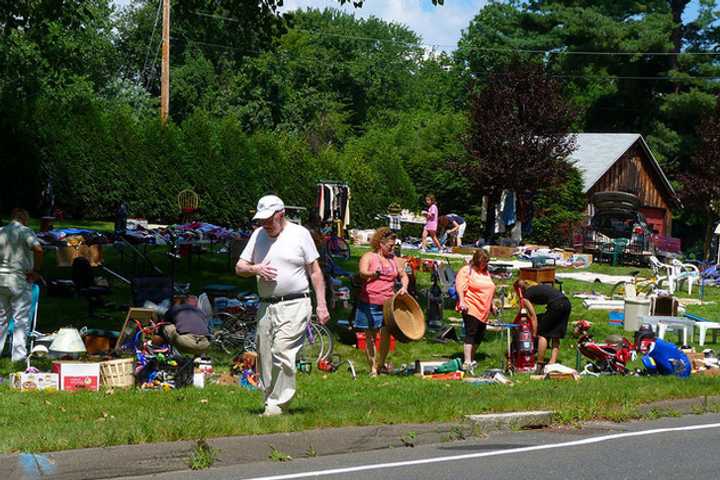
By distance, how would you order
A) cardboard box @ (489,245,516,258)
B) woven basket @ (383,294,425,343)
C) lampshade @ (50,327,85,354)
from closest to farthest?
1. lampshade @ (50,327,85,354)
2. woven basket @ (383,294,425,343)
3. cardboard box @ (489,245,516,258)

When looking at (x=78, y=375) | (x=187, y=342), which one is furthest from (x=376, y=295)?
(x=78, y=375)

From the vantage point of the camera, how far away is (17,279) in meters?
14.2

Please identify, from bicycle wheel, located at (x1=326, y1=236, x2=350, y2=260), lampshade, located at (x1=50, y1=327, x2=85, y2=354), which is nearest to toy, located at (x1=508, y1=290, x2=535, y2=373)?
lampshade, located at (x1=50, y1=327, x2=85, y2=354)

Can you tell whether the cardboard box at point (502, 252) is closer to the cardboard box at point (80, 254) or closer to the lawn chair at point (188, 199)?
the lawn chair at point (188, 199)

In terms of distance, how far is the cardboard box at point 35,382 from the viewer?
12.3m

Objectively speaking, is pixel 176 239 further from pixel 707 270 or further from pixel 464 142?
pixel 464 142

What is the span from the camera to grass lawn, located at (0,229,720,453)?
30.3 feet

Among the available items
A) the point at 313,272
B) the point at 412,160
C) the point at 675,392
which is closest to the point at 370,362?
the point at 675,392

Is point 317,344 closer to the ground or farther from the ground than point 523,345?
closer to the ground

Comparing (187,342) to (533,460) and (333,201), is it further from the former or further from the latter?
(333,201)

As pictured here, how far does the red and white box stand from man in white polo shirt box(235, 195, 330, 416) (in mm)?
2813

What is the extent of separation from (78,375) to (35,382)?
46 centimetres

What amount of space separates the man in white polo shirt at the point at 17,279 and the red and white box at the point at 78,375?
6.10 ft

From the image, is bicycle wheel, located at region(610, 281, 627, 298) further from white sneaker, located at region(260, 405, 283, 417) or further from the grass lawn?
white sneaker, located at region(260, 405, 283, 417)
